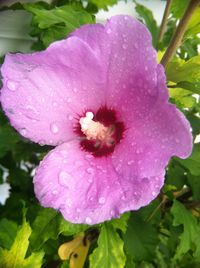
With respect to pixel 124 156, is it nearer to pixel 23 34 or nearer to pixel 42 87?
pixel 42 87

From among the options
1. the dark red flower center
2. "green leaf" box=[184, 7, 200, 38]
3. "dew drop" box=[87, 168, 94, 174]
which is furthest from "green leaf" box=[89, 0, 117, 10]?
"dew drop" box=[87, 168, 94, 174]

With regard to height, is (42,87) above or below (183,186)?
above

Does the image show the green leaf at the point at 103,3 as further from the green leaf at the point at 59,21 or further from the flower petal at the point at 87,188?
the flower petal at the point at 87,188

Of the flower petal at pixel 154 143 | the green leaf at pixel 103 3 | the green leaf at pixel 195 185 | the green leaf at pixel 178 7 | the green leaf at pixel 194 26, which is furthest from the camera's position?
the green leaf at pixel 103 3

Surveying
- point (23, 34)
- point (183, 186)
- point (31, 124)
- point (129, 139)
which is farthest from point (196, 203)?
point (23, 34)

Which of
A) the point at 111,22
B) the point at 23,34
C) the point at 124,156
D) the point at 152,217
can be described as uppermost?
the point at 111,22

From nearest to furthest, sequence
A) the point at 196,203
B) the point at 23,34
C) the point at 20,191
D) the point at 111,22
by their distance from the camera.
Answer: the point at 111,22, the point at 196,203, the point at 23,34, the point at 20,191

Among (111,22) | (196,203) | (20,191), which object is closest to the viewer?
(111,22)

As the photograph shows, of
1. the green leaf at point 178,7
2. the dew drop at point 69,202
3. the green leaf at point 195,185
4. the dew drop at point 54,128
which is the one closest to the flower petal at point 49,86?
the dew drop at point 54,128
